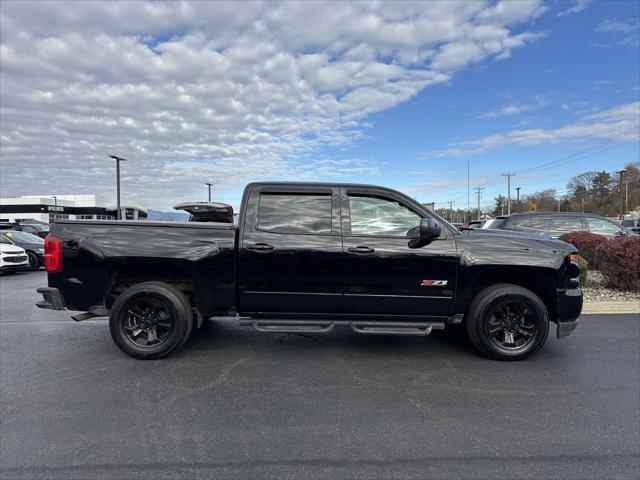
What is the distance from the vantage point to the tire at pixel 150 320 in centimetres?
436

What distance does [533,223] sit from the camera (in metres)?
10.7

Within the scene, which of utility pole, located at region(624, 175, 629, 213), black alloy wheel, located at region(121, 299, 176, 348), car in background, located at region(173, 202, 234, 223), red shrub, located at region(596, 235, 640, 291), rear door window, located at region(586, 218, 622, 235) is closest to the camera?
black alloy wheel, located at region(121, 299, 176, 348)

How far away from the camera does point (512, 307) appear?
4430mm

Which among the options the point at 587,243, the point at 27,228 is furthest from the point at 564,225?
the point at 27,228

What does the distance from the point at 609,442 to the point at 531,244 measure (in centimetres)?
209

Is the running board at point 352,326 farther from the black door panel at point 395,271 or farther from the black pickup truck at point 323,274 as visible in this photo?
the black door panel at point 395,271

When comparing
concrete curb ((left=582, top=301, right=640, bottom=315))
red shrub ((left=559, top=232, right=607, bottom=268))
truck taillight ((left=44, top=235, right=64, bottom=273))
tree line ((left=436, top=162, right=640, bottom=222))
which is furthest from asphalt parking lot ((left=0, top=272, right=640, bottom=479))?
tree line ((left=436, top=162, right=640, bottom=222))

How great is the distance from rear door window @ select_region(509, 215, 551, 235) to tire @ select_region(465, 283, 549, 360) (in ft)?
22.2

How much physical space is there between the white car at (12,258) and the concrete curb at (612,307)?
15490 millimetres

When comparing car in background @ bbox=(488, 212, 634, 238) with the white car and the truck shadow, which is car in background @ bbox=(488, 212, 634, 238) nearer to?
the truck shadow

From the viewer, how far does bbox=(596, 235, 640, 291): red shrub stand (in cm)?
749

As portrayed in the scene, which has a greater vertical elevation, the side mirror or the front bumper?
the side mirror

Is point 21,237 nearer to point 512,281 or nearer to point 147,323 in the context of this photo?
point 147,323

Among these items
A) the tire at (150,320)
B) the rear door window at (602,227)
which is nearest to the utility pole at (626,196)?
the rear door window at (602,227)
